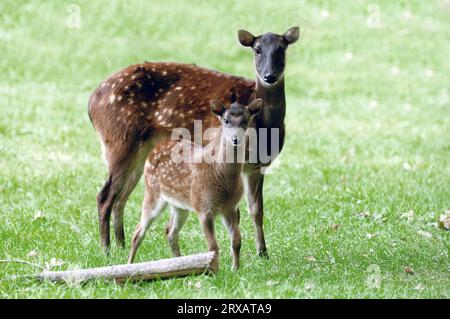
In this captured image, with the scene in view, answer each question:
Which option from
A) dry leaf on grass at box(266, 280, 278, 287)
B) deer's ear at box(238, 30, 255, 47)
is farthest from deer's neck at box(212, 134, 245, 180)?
deer's ear at box(238, 30, 255, 47)

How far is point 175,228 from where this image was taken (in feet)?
22.7

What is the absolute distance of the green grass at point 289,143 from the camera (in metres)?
6.61

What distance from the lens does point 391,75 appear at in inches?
624

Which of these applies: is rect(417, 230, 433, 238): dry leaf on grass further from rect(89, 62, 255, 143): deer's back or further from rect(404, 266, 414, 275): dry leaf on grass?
rect(89, 62, 255, 143): deer's back

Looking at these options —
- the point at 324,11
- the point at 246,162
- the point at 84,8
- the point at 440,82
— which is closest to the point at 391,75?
the point at 440,82

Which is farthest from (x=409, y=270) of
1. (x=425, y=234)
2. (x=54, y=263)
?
(x=54, y=263)

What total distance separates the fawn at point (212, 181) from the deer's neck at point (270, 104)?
567mm

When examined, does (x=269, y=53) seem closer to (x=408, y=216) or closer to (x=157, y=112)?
(x=157, y=112)

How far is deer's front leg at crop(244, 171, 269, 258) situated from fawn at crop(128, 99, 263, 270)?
0.75 m

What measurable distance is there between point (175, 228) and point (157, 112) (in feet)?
3.32

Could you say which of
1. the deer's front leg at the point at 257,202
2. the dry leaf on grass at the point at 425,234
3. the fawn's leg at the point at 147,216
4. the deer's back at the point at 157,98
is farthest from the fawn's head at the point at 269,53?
the dry leaf on grass at the point at 425,234

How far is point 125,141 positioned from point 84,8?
10796 millimetres
